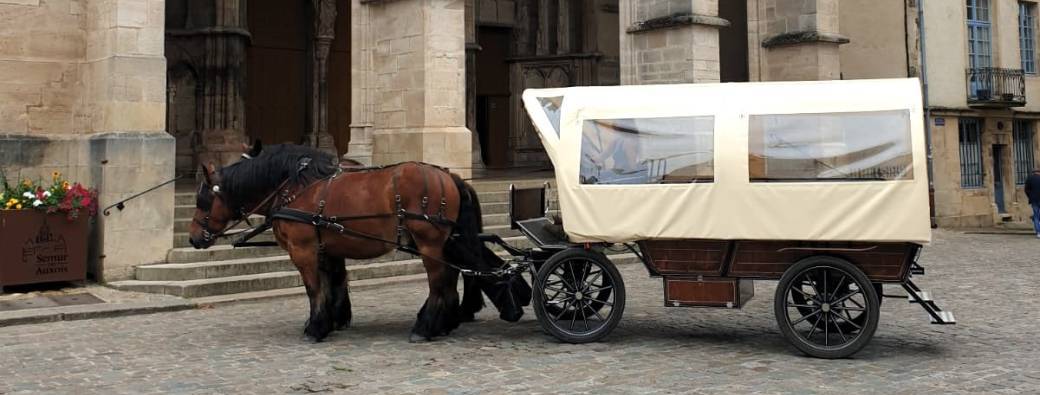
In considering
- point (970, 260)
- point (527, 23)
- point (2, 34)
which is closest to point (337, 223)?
point (2, 34)

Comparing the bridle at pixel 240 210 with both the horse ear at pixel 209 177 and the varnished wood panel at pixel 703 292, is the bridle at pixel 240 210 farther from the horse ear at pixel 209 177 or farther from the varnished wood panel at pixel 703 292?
the varnished wood panel at pixel 703 292

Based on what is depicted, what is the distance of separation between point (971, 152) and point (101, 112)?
21103 mm

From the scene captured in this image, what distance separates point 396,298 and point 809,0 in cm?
1121

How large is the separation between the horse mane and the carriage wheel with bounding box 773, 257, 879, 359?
353cm

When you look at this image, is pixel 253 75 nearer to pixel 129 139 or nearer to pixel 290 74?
pixel 290 74

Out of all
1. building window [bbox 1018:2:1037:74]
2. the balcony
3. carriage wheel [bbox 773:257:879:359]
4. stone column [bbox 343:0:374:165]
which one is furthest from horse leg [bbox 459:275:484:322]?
building window [bbox 1018:2:1037:74]

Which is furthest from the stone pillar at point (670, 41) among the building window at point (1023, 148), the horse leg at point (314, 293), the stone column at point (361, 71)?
the building window at point (1023, 148)

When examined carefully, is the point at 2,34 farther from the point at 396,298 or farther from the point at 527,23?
the point at 527,23

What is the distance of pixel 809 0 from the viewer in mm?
16438

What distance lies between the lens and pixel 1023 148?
79.4ft

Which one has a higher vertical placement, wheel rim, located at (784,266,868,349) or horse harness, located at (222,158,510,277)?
horse harness, located at (222,158,510,277)

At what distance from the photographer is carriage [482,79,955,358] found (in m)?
5.64

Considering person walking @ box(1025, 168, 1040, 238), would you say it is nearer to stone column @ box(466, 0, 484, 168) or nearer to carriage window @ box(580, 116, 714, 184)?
stone column @ box(466, 0, 484, 168)

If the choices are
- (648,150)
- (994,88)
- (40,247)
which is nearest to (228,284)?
(40,247)
